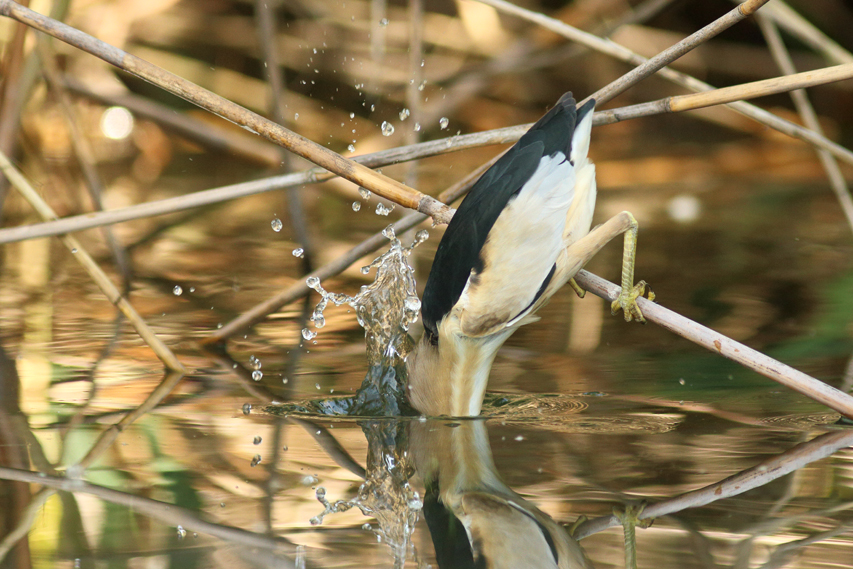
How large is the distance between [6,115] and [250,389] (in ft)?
3.04

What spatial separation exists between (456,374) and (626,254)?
35cm

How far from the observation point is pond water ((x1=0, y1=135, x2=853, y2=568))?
106 centimetres

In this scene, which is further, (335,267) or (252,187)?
(335,267)

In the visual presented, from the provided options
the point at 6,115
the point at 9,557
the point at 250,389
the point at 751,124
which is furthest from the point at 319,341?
the point at 751,124

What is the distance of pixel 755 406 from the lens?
62.9 inches

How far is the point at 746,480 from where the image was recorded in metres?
1.24

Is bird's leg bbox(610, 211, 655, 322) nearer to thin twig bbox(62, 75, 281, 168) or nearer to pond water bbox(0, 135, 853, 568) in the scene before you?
pond water bbox(0, 135, 853, 568)

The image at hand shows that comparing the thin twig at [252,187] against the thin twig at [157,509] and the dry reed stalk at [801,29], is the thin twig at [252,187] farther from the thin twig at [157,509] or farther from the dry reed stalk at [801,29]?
the dry reed stalk at [801,29]

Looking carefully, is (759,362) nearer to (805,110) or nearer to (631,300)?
(631,300)

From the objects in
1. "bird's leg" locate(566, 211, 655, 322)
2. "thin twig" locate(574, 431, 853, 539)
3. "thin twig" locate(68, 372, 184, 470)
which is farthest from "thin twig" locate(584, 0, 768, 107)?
"thin twig" locate(68, 372, 184, 470)

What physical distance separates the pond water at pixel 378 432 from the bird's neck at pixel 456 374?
4 cm

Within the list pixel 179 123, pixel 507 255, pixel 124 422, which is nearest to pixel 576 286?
pixel 507 255

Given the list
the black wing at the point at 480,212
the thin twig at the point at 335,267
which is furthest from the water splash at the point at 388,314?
the black wing at the point at 480,212

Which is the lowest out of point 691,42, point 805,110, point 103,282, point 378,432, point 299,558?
point 299,558
